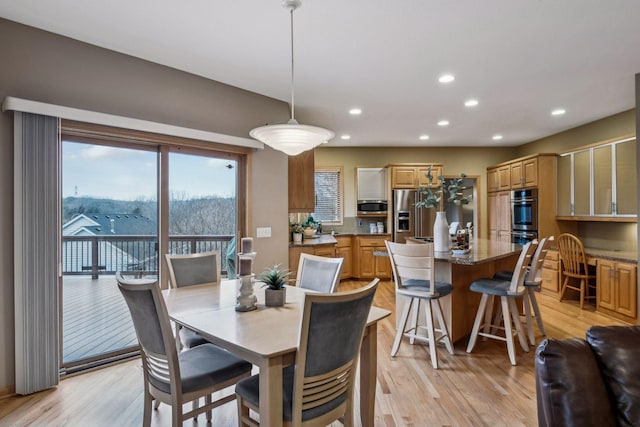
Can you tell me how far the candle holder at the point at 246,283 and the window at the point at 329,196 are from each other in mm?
5172

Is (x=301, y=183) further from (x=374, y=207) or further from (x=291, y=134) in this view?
(x=374, y=207)

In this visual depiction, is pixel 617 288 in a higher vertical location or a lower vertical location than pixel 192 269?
lower

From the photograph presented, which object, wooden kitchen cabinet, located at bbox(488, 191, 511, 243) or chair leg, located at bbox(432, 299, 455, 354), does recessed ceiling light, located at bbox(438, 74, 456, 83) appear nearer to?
chair leg, located at bbox(432, 299, 455, 354)

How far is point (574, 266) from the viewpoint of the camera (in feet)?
15.9

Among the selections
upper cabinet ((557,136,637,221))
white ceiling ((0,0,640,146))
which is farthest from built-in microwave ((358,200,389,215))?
upper cabinet ((557,136,637,221))

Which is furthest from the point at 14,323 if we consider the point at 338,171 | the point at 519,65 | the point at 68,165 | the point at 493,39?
the point at 338,171

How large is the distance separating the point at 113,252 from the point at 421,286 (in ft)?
9.26

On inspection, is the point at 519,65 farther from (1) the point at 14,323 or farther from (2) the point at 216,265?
(1) the point at 14,323

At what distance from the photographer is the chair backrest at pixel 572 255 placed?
469 centimetres

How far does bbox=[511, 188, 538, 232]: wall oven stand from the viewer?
572 cm

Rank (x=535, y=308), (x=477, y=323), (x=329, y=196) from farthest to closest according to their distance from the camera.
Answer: (x=329, y=196), (x=535, y=308), (x=477, y=323)

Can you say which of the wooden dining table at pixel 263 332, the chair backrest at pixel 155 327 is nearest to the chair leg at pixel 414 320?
the wooden dining table at pixel 263 332

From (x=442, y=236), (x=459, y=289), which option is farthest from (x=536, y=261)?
(x=442, y=236)

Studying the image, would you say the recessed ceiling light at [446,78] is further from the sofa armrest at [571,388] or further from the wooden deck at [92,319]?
the wooden deck at [92,319]
